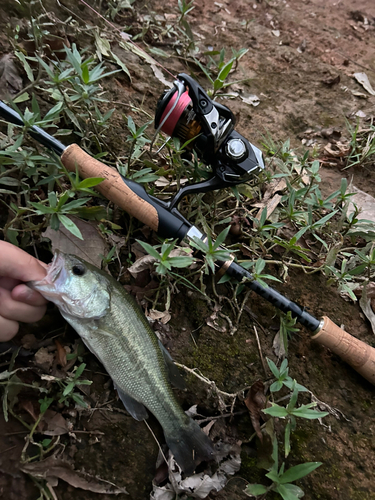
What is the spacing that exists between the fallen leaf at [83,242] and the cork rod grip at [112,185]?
0.29m

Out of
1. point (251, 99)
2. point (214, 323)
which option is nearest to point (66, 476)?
point (214, 323)

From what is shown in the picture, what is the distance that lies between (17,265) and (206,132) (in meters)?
1.57

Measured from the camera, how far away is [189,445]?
6.89 ft

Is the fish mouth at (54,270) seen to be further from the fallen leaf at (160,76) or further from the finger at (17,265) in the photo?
the fallen leaf at (160,76)

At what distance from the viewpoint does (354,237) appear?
318 cm

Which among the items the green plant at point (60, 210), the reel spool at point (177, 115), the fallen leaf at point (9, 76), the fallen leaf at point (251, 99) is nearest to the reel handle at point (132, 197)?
the green plant at point (60, 210)

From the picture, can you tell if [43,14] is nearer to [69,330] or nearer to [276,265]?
[69,330]

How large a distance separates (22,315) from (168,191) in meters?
1.63

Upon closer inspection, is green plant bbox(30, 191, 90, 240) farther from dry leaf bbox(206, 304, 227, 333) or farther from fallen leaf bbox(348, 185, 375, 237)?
fallen leaf bbox(348, 185, 375, 237)

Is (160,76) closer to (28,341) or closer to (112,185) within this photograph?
(112,185)

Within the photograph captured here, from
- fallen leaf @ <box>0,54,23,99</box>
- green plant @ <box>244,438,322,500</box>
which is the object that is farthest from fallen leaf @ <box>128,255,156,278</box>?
fallen leaf @ <box>0,54,23,99</box>

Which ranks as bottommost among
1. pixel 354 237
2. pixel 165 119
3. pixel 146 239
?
pixel 146 239

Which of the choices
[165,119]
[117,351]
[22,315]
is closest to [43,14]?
[165,119]

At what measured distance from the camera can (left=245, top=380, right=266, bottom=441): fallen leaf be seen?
2.28m
